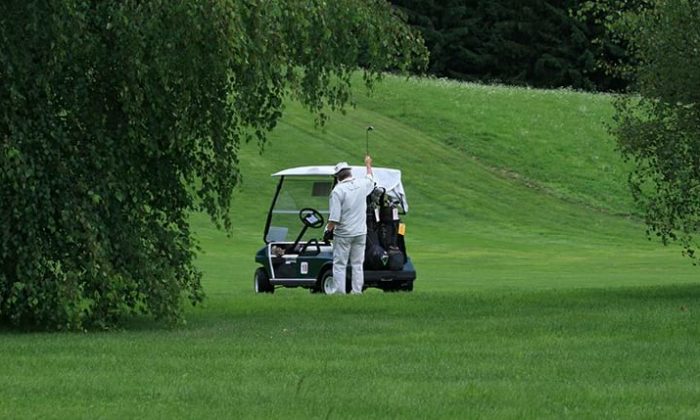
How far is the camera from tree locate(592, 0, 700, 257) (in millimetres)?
18969

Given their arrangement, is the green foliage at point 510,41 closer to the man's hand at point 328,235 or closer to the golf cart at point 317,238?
the golf cart at point 317,238

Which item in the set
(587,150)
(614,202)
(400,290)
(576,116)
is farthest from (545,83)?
(400,290)

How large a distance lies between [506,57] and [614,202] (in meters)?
25.6

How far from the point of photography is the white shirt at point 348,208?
65.0ft

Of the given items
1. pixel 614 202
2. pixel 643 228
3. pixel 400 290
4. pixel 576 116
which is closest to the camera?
pixel 400 290

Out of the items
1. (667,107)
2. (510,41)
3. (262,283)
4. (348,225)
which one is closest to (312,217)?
A: (262,283)

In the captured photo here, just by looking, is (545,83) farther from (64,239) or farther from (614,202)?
(64,239)

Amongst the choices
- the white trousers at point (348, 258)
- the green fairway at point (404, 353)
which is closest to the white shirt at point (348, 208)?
the white trousers at point (348, 258)

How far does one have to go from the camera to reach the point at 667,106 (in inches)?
766

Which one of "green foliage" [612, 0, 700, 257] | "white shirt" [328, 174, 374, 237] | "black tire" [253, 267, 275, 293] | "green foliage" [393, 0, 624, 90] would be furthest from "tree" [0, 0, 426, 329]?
"green foliage" [393, 0, 624, 90]

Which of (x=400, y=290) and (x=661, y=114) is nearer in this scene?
(x=661, y=114)

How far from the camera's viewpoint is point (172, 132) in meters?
14.6

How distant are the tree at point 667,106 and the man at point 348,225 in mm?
3480

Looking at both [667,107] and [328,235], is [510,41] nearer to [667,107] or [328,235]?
[328,235]
